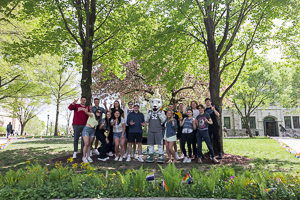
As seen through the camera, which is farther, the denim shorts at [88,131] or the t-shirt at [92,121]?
the t-shirt at [92,121]

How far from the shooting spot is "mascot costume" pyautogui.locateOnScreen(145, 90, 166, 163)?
7000 mm

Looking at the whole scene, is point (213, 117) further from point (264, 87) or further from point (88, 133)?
point (264, 87)

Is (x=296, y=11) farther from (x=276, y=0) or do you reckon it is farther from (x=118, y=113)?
(x=118, y=113)

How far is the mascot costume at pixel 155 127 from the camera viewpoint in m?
7.00

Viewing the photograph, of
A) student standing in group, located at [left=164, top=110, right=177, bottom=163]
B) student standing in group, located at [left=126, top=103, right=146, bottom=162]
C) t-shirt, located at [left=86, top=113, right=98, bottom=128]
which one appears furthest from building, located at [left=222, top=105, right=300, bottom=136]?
t-shirt, located at [left=86, top=113, right=98, bottom=128]

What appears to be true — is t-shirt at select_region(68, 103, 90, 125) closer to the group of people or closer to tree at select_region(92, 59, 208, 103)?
the group of people

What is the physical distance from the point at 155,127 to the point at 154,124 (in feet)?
0.38

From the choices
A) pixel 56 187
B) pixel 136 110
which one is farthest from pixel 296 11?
pixel 56 187

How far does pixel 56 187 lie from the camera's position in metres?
3.95

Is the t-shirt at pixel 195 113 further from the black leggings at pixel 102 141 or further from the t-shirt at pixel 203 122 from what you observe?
the black leggings at pixel 102 141

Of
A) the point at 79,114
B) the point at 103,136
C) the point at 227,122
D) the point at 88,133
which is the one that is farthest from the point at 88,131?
the point at 227,122

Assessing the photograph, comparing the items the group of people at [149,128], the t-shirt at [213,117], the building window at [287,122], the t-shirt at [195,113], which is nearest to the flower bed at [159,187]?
the group of people at [149,128]

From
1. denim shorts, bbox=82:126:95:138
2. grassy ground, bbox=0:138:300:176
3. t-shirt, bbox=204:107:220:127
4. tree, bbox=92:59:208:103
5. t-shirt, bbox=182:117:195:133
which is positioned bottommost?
grassy ground, bbox=0:138:300:176

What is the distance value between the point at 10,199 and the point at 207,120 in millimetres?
5714
